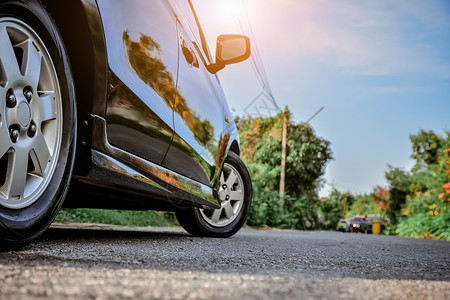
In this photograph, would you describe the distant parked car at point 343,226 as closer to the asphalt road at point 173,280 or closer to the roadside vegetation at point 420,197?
the roadside vegetation at point 420,197

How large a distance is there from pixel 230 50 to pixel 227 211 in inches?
64.2

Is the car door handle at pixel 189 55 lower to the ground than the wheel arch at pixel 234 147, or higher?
higher

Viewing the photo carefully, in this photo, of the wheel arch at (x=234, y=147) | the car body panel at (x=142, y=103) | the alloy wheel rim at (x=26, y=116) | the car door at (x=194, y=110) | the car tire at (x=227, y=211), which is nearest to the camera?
the alloy wheel rim at (x=26, y=116)

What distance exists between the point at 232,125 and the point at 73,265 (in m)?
3.06

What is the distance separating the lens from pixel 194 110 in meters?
3.30

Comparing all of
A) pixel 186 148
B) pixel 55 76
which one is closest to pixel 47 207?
pixel 55 76

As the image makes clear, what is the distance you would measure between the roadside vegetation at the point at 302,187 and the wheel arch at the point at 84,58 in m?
5.24

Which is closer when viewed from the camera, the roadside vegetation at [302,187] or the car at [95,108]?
the car at [95,108]

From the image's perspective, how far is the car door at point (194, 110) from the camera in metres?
3.03

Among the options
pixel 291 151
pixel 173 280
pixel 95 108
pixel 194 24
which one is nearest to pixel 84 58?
pixel 95 108

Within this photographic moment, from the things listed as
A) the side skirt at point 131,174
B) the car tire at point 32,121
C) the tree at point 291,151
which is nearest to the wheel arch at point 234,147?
the side skirt at point 131,174

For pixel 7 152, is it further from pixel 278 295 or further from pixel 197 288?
pixel 278 295

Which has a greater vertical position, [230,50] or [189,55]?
[230,50]

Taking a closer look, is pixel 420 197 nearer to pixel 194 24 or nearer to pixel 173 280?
pixel 194 24
